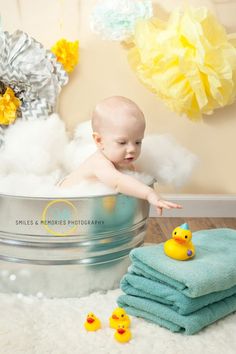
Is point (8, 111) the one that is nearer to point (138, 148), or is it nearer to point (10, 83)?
point (10, 83)

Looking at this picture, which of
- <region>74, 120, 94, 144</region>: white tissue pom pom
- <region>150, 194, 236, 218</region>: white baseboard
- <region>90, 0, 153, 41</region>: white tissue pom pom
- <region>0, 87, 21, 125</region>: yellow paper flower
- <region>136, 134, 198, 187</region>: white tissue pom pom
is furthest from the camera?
<region>150, 194, 236, 218</region>: white baseboard

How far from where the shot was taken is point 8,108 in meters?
1.98

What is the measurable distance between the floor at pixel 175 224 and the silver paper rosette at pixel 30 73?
58 centimetres

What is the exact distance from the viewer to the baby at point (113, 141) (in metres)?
1.45

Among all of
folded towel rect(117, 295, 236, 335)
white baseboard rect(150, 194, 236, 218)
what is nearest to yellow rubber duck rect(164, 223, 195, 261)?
folded towel rect(117, 295, 236, 335)

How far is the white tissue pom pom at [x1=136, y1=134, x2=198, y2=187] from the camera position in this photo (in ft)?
5.28

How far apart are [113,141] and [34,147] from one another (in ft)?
1.11

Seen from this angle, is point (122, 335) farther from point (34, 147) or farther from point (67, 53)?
point (67, 53)

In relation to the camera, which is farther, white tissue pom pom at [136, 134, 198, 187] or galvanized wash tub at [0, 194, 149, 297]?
white tissue pom pom at [136, 134, 198, 187]

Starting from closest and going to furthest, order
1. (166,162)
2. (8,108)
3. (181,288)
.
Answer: (181,288) < (166,162) < (8,108)

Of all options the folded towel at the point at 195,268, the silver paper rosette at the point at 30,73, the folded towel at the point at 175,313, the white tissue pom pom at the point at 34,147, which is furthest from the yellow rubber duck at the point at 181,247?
the silver paper rosette at the point at 30,73

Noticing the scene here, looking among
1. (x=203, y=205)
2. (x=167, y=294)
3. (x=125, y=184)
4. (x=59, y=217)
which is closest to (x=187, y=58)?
(x=203, y=205)

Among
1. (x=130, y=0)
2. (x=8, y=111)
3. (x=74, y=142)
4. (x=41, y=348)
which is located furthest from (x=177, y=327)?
(x=130, y=0)

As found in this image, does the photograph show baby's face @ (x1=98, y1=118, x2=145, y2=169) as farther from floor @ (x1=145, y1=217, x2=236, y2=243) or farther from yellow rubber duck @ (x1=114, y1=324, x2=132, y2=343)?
floor @ (x1=145, y1=217, x2=236, y2=243)
